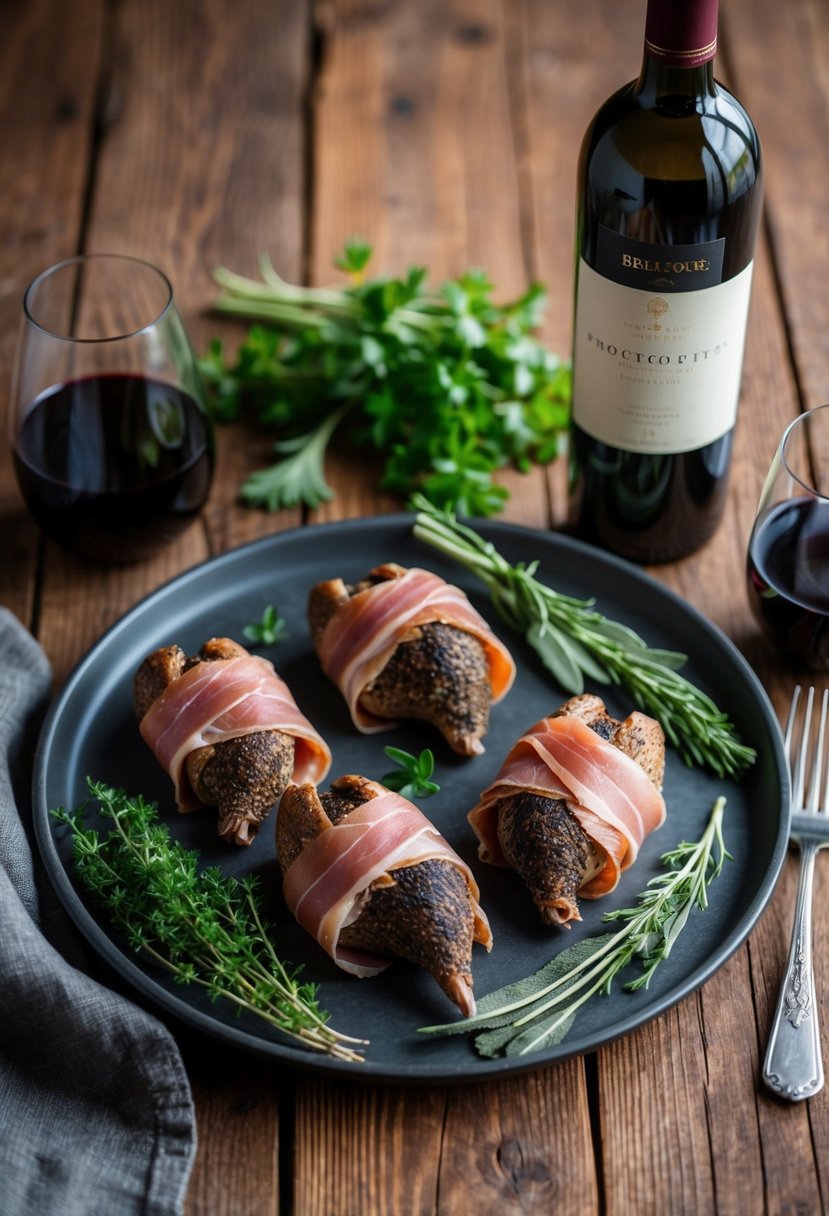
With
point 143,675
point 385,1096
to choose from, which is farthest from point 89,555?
point 385,1096

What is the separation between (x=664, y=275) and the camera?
1756 millimetres

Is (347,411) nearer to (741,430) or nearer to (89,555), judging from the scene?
(89,555)

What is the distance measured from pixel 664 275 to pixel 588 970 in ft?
2.93

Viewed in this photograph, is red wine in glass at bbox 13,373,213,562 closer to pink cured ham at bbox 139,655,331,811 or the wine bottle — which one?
pink cured ham at bbox 139,655,331,811

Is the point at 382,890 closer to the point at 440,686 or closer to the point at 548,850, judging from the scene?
the point at 548,850

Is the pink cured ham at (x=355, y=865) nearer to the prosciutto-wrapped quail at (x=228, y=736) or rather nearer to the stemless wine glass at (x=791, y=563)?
the prosciutto-wrapped quail at (x=228, y=736)

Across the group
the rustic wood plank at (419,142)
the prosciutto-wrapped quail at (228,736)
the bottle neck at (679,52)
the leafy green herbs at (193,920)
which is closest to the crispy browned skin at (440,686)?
the prosciutto-wrapped quail at (228,736)

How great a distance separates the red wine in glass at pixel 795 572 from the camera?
188cm

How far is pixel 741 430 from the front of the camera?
2432mm

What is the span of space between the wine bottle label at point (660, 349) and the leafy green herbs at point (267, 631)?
55cm

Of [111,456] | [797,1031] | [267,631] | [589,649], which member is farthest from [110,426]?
[797,1031]

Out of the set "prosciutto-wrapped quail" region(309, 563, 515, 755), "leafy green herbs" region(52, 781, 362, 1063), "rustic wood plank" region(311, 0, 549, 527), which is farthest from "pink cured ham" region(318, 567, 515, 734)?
"rustic wood plank" region(311, 0, 549, 527)

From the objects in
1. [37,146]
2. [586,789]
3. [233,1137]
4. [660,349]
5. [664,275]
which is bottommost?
[233,1137]

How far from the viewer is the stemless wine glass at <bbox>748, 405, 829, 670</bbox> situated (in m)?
1.87
